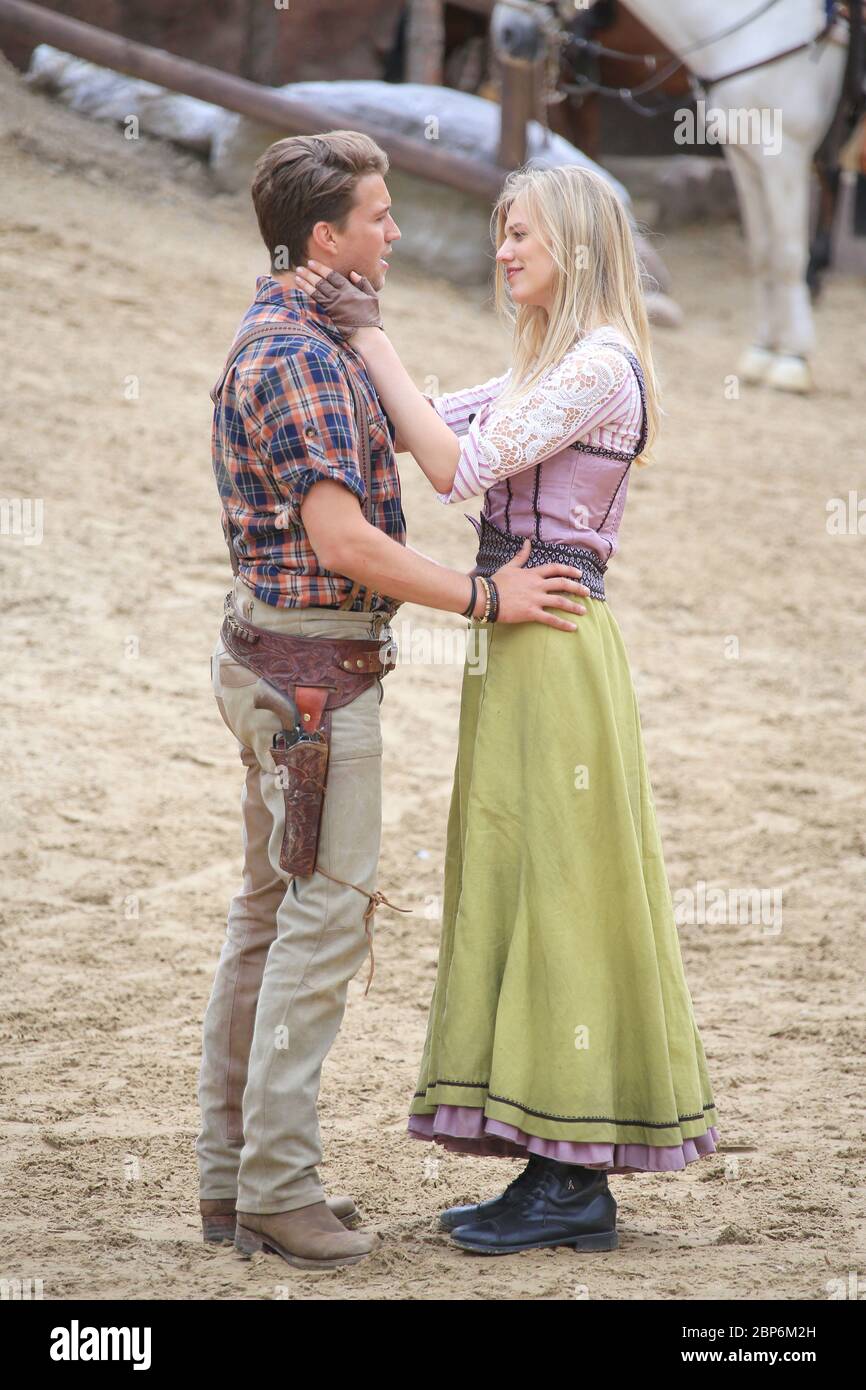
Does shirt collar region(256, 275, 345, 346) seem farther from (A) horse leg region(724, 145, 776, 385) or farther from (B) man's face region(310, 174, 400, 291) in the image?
(A) horse leg region(724, 145, 776, 385)

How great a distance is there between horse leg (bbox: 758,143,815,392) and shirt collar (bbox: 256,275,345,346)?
713 cm

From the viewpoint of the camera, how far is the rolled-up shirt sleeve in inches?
91.4

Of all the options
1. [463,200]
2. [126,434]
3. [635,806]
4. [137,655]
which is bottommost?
[635,806]

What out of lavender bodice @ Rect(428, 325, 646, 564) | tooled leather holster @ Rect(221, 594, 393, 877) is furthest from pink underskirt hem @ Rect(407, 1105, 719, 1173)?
lavender bodice @ Rect(428, 325, 646, 564)

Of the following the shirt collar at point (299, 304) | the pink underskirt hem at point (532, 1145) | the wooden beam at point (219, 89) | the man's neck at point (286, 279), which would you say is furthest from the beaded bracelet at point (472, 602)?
the wooden beam at point (219, 89)

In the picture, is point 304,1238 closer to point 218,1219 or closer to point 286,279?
point 218,1219

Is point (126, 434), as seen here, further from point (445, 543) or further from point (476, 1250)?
point (476, 1250)

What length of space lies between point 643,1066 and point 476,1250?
41 cm

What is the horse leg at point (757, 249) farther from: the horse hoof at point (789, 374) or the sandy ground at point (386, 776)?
the sandy ground at point (386, 776)

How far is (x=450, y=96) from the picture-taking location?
9.91 metres

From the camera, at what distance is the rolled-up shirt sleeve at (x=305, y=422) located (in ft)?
7.62

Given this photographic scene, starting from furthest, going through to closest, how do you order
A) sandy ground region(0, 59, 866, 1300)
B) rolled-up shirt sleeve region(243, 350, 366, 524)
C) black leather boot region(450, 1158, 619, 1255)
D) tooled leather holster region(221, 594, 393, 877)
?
sandy ground region(0, 59, 866, 1300), black leather boot region(450, 1158, 619, 1255), tooled leather holster region(221, 594, 393, 877), rolled-up shirt sleeve region(243, 350, 366, 524)
